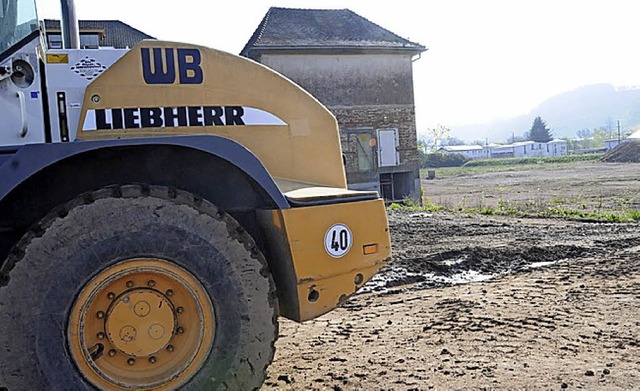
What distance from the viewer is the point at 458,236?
464 inches

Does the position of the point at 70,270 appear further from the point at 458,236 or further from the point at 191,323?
the point at 458,236

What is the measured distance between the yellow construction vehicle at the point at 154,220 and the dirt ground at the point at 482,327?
3.54ft

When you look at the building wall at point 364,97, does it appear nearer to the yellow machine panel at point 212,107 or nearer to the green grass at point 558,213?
the green grass at point 558,213

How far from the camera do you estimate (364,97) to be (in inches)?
1039

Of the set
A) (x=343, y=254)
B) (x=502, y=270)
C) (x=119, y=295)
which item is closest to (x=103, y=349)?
(x=119, y=295)

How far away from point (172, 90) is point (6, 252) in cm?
134

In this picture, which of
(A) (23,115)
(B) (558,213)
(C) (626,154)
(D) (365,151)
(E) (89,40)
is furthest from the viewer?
(C) (626,154)

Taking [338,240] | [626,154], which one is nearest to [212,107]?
[338,240]

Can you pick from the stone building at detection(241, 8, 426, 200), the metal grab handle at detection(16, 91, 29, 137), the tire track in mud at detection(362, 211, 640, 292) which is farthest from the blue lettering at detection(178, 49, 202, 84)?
the stone building at detection(241, 8, 426, 200)

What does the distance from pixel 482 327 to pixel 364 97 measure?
21565 mm

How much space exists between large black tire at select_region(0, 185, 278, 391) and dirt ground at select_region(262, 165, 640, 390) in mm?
1155

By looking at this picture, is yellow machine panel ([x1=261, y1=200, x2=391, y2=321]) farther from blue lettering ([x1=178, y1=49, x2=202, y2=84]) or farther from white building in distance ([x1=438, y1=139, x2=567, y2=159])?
white building in distance ([x1=438, y1=139, x2=567, y2=159])

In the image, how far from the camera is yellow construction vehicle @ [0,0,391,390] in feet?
9.77

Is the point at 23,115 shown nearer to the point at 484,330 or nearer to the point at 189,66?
the point at 189,66
